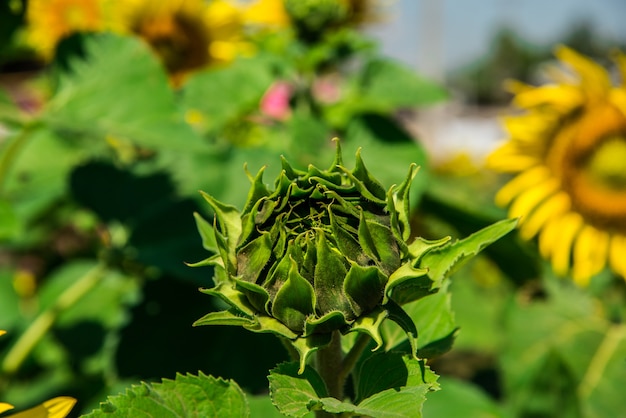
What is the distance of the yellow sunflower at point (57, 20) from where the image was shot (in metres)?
1.22

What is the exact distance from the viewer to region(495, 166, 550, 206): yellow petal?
1.19 meters

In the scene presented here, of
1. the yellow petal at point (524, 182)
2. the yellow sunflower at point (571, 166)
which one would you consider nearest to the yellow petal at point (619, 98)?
the yellow sunflower at point (571, 166)

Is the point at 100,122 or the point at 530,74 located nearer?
the point at 100,122

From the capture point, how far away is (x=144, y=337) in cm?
88

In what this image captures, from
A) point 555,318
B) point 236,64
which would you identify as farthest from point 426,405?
point 236,64

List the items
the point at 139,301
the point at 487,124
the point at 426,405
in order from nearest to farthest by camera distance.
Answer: the point at 426,405 < the point at 139,301 < the point at 487,124

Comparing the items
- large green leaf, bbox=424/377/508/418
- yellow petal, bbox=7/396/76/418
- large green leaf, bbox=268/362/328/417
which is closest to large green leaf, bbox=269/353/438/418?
large green leaf, bbox=268/362/328/417

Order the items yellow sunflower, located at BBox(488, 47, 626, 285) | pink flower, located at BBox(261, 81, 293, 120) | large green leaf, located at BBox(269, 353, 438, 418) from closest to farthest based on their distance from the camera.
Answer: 1. large green leaf, located at BBox(269, 353, 438, 418)
2. yellow sunflower, located at BBox(488, 47, 626, 285)
3. pink flower, located at BBox(261, 81, 293, 120)

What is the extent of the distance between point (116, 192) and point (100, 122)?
11cm

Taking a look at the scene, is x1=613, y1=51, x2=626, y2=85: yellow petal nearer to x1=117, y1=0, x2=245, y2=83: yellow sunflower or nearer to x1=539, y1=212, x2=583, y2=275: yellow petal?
x1=539, y1=212, x2=583, y2=275: yellow petal

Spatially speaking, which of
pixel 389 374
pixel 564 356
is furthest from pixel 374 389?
pixel 564 356

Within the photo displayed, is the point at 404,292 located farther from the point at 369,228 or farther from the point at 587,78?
the point at 587,78

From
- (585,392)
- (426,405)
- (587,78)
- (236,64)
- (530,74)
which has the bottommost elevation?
(530,74)

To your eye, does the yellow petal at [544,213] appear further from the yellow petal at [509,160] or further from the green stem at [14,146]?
the green stem at [14,146]
